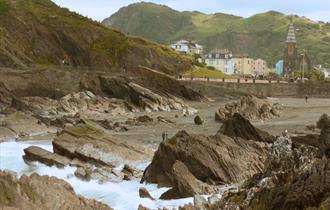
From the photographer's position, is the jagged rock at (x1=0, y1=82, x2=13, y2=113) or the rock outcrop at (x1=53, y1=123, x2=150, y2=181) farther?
the jagged rock at (x1=0, y1=82, x2=13, y2=113)

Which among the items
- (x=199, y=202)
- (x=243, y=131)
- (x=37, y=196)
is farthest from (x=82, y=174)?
(x=243, y=131)

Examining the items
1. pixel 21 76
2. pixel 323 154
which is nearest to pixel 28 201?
pixel 323 154

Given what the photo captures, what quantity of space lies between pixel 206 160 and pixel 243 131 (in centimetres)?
992

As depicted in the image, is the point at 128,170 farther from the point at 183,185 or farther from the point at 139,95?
the point at 139,95

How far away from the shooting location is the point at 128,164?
102 feet

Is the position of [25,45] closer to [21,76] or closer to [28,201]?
[21,76]

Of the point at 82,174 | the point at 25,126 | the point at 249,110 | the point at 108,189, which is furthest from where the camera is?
the point at 249,110

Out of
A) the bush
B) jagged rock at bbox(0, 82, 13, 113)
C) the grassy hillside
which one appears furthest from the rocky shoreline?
the bush

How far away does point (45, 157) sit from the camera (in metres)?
31.6

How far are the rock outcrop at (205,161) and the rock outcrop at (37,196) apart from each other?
19.2 feet

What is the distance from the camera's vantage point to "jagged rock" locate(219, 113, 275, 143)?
1389 inches

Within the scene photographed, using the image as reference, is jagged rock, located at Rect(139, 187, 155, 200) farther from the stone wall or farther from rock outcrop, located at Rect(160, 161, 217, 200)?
the stone wall

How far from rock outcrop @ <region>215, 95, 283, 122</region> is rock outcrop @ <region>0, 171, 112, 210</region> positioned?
40622mm

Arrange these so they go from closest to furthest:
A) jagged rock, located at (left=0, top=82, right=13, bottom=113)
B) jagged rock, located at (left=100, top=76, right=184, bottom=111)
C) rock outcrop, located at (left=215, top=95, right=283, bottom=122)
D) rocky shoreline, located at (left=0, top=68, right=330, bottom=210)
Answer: rocky shoreline, located at (left=0, top=68, right=330, bottom=210), rock outcrop, located at (left=215, top=95, right=283, bottom=122), jagged rock, located at (left=0, top=82, right=13, bottom=113), jagged rock, located at (left=100, top=76, right=184, bottom=111)
